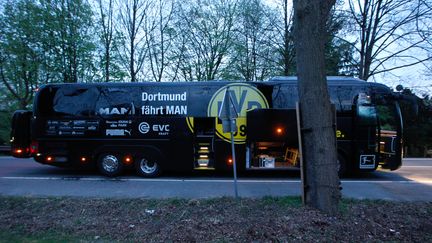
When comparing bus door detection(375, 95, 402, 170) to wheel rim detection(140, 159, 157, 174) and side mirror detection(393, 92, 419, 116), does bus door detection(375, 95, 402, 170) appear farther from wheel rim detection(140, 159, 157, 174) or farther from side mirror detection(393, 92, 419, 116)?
wheel rim detection(140, 159, 157, 174)

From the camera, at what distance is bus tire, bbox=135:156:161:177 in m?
11.4

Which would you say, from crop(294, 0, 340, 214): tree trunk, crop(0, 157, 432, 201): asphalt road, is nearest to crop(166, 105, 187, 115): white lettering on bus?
crop(0, 157, 432, 201): asphalt road

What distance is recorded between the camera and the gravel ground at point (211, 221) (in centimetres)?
508

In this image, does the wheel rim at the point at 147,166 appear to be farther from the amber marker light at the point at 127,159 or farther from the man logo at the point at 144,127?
the man logo at the point at 144,127

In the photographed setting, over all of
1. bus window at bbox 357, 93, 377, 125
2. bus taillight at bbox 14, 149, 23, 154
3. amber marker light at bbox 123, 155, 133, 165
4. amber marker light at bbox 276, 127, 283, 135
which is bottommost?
amber marker light at bbox 123, 155, 133, 165

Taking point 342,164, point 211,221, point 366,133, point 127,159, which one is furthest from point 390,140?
point 127,159

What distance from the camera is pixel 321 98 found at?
574 cm

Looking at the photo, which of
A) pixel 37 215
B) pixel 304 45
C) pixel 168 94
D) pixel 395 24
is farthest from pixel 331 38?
pixel 37 215

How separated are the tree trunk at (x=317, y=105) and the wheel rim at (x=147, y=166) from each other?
22.3 feet

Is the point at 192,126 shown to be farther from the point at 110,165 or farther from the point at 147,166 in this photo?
the point at 110,165

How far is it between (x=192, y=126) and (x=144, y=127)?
5.28ft

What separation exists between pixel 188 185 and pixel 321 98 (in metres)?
5.37

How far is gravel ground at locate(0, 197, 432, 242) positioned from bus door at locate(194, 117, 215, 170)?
427 centimetres

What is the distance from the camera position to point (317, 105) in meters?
5.74
